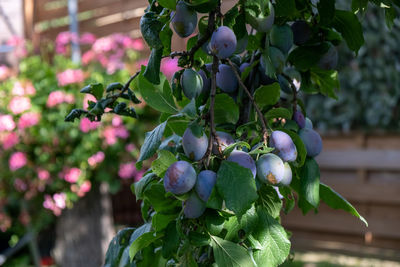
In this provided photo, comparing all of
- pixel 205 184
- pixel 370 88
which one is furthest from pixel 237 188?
pixel 370 88

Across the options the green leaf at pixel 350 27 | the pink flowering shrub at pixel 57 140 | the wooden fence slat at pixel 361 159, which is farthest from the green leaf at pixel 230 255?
the wooden fence slat at pixel 361 159

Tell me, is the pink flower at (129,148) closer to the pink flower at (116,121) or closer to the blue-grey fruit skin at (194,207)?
the pink flower at (116,121)

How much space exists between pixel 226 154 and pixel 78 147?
6.54ft

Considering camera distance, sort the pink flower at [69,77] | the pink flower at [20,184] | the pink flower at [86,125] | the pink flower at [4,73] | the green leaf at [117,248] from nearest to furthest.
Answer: the green leaf at [117,248], the pink flower at [86,125], the pink flower at [69,77], the pink flower at [20,184], the pink flower at [4,73]

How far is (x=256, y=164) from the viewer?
1.43 feet

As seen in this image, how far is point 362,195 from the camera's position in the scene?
274 cm

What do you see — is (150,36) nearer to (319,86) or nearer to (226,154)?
(226,154)

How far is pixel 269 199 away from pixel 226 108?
0.39 ft

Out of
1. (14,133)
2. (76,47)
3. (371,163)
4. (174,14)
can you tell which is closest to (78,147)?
(14,133)

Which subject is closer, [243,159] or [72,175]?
[243,159]

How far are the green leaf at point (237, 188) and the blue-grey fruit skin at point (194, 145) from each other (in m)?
0.03

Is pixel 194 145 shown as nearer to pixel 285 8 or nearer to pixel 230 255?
pixel 230 255

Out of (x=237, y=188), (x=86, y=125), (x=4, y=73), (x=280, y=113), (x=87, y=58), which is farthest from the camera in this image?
(x=87, y=58)

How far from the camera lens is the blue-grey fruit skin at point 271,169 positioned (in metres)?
0.42
